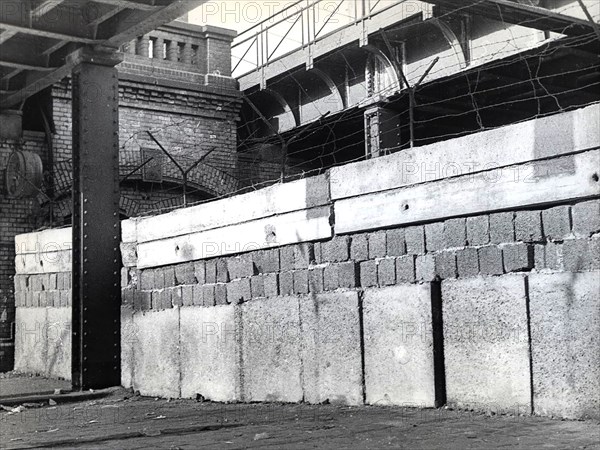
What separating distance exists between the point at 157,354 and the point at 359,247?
133 inches

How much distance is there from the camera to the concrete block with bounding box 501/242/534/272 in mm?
5570

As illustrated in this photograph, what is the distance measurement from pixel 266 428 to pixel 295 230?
2121mm

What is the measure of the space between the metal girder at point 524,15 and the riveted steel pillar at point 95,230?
180 inches

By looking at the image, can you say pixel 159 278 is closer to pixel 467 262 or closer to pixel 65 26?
pixel 65 26

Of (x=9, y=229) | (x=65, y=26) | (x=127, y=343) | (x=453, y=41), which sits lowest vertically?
(x=127, y=343)

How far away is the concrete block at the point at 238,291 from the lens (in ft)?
26.5

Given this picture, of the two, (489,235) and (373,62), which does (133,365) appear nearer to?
(489,235)

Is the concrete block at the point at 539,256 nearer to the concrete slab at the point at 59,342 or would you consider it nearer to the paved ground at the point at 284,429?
the paved ground at the point at 284,429

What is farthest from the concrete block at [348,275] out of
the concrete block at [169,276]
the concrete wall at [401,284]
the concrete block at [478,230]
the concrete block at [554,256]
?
the concrete block at [169,276]

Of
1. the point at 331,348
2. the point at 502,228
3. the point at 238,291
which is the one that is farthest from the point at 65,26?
the point at 502,228

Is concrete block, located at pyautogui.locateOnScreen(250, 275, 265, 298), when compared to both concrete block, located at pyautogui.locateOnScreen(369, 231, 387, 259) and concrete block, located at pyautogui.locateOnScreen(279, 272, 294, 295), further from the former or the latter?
concrete block, located at pyautogui.locateOnScreen(369, 231, 387, 259)

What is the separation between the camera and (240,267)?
823 cm

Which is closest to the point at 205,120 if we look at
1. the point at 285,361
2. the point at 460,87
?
the point at 460,87

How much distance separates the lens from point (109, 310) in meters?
9.68
